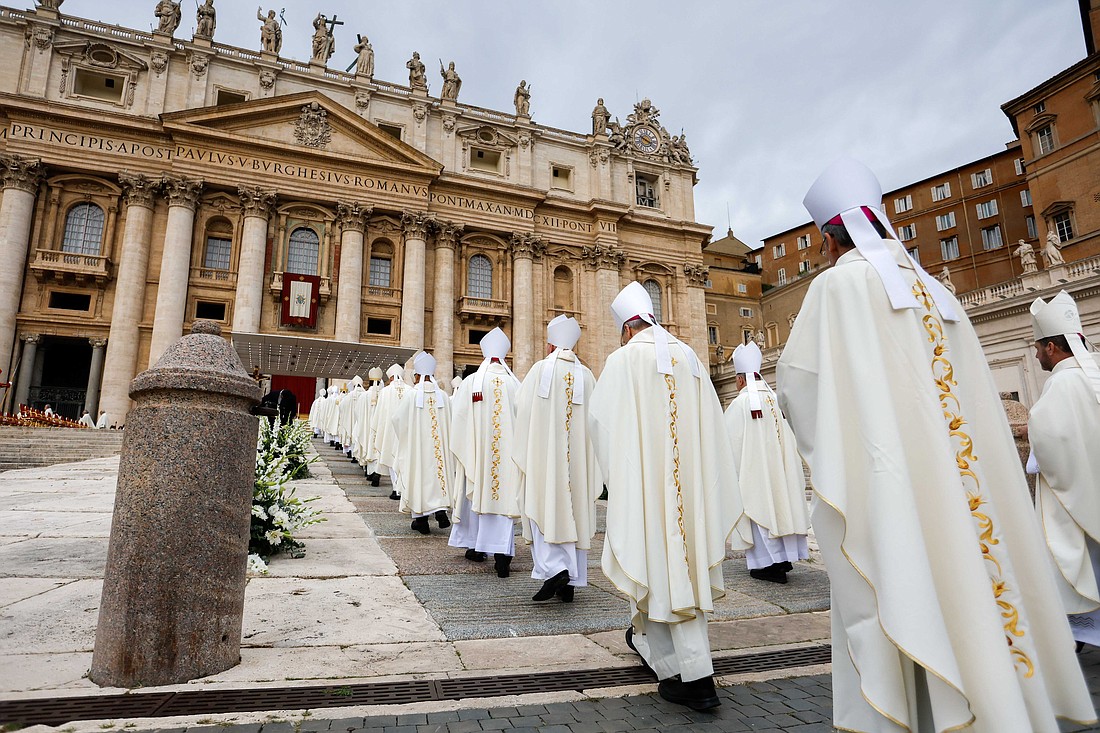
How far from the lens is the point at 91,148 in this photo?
26.8 meters

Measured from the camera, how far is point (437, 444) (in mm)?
8227

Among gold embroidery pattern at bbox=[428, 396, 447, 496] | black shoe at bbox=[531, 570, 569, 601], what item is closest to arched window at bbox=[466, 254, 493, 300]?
gold embroidery pattern at bbox=[428, 396, 447, 496]

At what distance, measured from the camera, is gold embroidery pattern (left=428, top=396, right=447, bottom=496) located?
807 centimetres

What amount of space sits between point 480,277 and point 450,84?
11.7 meters

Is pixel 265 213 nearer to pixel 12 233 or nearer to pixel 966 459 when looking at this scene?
pixel 12 233

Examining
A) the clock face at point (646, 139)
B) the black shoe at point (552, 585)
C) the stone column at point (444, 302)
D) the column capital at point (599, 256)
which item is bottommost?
the black shoe at point (552, 585)

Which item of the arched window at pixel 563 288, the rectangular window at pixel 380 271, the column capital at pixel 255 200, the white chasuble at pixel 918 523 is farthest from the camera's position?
the arched window at pixel 563 288

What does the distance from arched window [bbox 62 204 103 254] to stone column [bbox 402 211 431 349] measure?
13.5 meters

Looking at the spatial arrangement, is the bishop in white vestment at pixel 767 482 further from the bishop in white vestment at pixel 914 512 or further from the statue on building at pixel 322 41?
the statue on building at pixel 322 41

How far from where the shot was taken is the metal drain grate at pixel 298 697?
8.51 feet

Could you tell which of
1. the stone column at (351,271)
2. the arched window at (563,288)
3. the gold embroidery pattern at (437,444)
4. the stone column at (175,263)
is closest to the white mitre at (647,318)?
the gold embroidery pattern at (437,444)

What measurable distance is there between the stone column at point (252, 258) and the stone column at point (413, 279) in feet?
21.5

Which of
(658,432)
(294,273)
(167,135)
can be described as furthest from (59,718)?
(167,135)

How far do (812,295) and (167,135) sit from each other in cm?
3333
